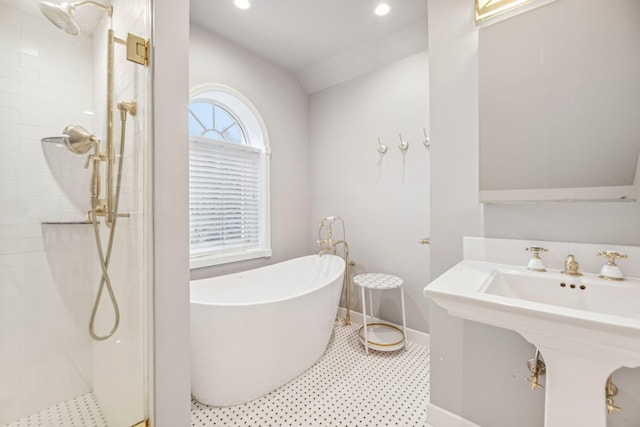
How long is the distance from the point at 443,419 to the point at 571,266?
1.00 m

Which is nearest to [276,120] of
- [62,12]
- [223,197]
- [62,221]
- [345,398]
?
[223,197]

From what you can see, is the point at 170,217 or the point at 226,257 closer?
the point at 170,217

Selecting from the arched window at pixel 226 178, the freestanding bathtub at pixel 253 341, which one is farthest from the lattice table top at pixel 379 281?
the arched window at pixel 226 178

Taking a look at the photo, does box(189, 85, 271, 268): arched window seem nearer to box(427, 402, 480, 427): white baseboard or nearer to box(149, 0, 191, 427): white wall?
box(149, 0, 191, 427): white wall

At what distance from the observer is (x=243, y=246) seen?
2.66 m

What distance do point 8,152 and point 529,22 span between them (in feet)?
8.29

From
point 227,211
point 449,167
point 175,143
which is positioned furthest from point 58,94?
point 449,167

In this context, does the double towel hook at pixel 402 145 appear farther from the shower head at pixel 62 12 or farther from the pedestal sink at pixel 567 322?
the shower head at pixel 62 12

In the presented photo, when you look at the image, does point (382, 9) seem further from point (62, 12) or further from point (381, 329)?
point (381, 329)

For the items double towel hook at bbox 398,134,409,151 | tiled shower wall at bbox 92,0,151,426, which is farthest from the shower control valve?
double towel hook at bbox 398,134,409,151

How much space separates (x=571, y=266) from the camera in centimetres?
107

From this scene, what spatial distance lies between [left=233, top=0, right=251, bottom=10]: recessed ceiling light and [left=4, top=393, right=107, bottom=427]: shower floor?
2.66 meters

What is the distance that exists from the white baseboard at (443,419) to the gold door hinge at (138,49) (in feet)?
7.01

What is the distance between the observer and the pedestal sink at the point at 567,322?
72 cm
